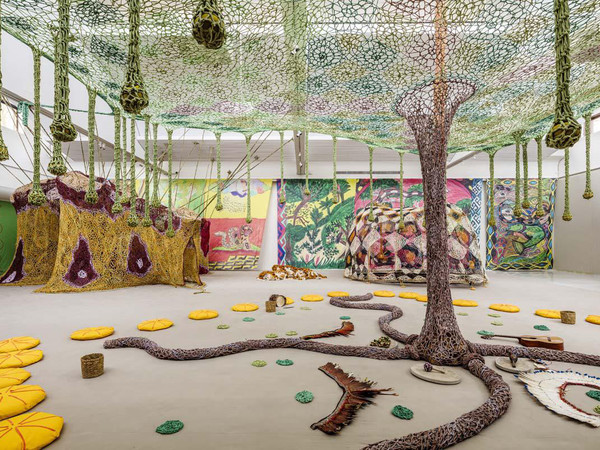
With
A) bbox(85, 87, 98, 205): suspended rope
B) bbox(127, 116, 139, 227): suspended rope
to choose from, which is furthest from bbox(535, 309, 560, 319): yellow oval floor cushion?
bbox(85, 87, 98, 205): suspended rope

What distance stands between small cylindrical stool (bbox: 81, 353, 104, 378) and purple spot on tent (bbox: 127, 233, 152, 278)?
3081 mm

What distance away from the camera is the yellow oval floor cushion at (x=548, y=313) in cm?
262

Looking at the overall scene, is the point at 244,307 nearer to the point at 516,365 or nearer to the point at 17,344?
the point at 17,344

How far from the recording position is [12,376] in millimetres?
1424

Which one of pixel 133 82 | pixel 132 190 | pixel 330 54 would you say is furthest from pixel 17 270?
pixel 330 54

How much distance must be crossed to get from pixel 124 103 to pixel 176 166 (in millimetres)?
7106

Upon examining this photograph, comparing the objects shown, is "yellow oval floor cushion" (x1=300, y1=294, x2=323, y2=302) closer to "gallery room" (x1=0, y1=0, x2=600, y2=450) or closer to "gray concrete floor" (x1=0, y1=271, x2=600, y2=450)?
"gallery room" (x1=0, y1=0, x2=600, y2=450)

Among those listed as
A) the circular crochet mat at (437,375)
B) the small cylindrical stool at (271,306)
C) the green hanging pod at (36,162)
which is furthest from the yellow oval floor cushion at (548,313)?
the green hanging pod at (36,162)

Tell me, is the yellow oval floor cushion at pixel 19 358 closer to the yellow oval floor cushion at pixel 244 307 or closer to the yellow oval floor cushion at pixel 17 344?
the yellow oval floor cushion at pixel 17 344

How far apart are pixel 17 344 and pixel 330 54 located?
2.39 metres

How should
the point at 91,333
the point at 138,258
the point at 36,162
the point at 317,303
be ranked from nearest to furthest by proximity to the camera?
the point at 36,162
the point at 91,333
the point at 317,303
the point at 138,258

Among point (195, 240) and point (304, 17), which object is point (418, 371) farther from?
point (195, 240)

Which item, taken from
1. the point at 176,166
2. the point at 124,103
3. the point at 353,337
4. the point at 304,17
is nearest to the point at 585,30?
the point at 304,17

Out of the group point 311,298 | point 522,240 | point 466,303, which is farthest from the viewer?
point 522,240
